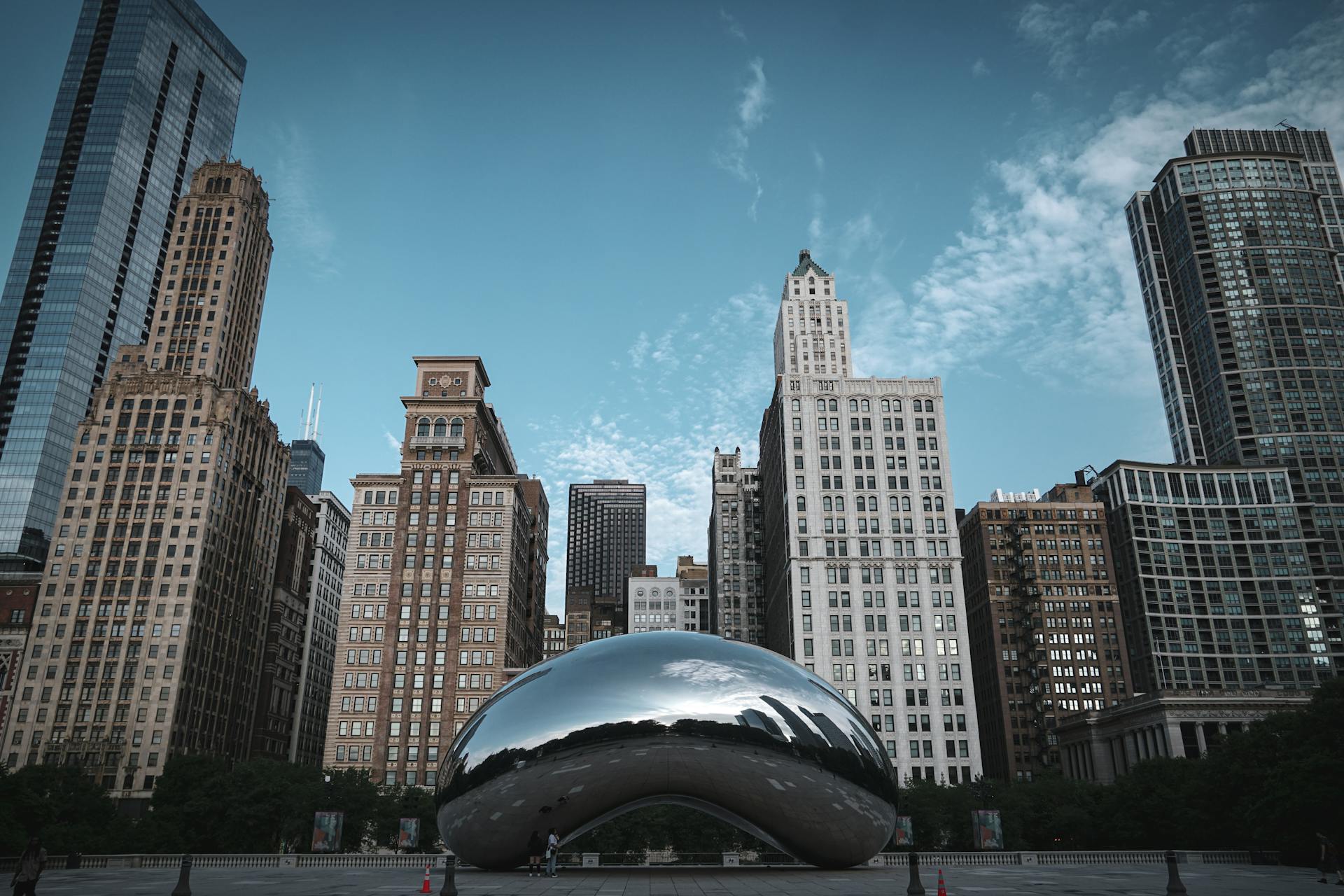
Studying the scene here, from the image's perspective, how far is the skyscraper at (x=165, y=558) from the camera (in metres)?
99.3

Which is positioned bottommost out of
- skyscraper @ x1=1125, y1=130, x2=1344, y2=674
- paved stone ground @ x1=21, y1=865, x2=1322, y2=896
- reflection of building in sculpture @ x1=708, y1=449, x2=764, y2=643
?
paved stone ground @ x1=21, y1=865, x2=1322, y2=896

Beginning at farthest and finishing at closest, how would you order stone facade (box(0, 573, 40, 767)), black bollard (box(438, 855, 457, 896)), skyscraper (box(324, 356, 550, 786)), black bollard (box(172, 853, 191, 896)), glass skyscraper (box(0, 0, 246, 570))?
glass skyscraper (box(0, 0, 246, 570)) < stone facade (box(0, 573, 40, 767)) < skyscraper (box(324, 356, 550, 786)) < black bollard (box(172, 853, 191, 896)) < black bollard (box(438, 855, 457, 896))

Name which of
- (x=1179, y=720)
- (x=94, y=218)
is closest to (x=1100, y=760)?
(x=1179, y=720)

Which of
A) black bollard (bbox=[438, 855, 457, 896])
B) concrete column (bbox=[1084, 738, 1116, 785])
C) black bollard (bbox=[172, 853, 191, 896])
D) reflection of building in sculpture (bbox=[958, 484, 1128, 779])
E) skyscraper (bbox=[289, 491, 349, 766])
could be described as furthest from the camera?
skyscraper (bbox=[289, 491, 349, 766])

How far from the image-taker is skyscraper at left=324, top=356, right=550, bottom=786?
94000 millimetres

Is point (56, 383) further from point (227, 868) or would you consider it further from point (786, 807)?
point (786, 807)

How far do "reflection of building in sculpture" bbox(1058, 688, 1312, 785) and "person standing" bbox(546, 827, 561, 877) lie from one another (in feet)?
266

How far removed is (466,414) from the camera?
109m

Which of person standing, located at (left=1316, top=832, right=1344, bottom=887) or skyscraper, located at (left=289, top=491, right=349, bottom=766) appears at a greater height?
skyscraper, located at (left=289, top=491, right=349, bottom=766)

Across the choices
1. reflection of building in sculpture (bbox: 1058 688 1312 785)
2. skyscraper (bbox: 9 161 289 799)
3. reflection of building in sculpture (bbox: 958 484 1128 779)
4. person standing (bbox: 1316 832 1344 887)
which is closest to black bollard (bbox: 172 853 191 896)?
person standing (bbox: 1316 832 1344 887)

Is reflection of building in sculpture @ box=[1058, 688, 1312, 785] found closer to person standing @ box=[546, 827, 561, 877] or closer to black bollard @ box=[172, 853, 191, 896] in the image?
person standing @ box=[546, 827, 561, 877]

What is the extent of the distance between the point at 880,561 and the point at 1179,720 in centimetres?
3455

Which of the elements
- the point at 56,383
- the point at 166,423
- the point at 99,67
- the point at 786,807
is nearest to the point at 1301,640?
the point at 786,807

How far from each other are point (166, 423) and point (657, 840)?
8942 cm
